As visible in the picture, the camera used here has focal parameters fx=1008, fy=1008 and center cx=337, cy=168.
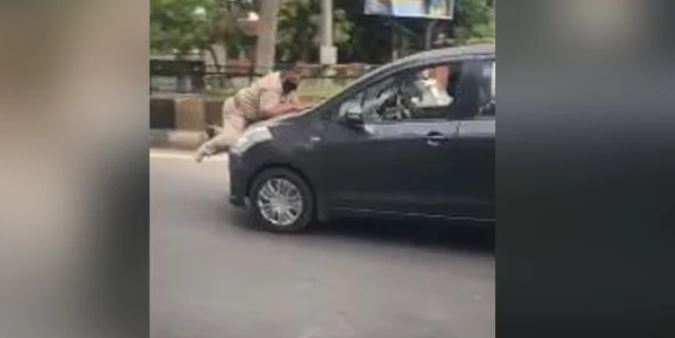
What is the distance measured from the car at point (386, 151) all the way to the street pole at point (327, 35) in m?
0.13

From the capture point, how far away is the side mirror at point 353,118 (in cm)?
370

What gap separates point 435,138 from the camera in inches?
141

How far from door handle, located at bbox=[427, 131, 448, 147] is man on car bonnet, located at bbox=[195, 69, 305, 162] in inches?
19.3

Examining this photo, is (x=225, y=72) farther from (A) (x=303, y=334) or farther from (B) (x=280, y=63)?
(A) (x=303, y=334)

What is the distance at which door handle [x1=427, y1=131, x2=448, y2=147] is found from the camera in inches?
141

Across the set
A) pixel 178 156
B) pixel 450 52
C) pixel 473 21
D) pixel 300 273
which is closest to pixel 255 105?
pixel 178 156

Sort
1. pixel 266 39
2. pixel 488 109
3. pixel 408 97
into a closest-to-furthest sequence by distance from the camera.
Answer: pixel 488 109 < pixel 408 97 < pixel 266 39

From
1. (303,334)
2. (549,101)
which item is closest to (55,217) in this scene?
(303,334)

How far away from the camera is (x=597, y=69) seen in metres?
3.33

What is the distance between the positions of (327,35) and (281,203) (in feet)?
2.17

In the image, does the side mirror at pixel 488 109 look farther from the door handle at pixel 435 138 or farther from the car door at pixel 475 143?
the door handle at pixel 435 138

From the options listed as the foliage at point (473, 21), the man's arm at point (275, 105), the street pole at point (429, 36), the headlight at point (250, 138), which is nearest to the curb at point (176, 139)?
the headlight at point (250, 138)

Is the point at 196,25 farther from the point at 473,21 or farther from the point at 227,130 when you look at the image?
the point at 473,21

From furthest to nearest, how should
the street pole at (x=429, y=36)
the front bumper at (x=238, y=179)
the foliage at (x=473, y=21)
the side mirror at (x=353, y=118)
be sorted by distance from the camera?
the front bumper at (x=238, y=179), the side mirror at (x=353, y=118), the street pole at (x=429, y=36), the foliage at (x=473, y=21)
